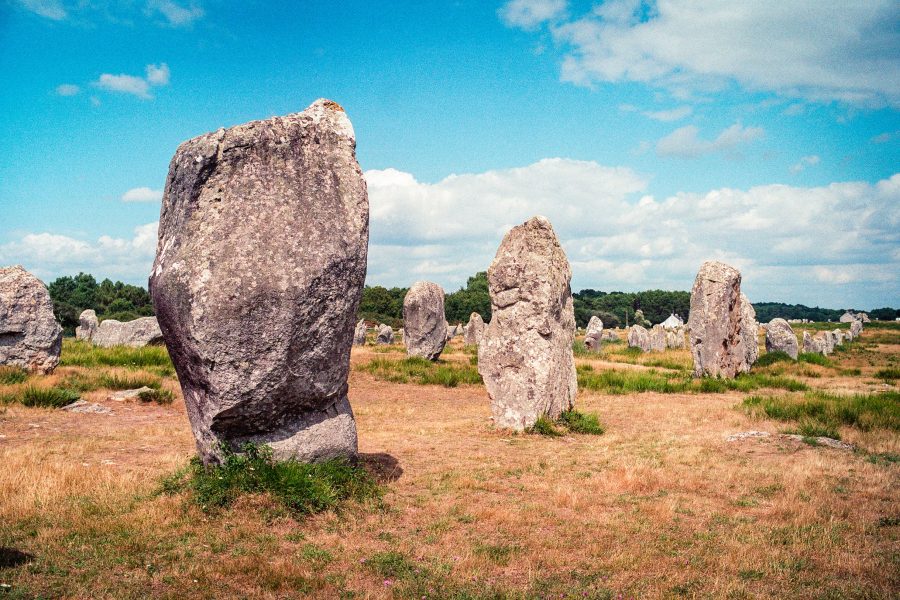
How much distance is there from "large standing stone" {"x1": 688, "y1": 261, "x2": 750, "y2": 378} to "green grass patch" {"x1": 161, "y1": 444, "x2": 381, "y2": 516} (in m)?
14.4

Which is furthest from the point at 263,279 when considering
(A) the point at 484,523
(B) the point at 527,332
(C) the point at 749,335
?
(C) the point at 749,335

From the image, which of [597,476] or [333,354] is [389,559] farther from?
[597,476]

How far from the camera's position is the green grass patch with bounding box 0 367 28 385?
42.2 ft

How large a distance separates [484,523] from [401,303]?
2966 inches

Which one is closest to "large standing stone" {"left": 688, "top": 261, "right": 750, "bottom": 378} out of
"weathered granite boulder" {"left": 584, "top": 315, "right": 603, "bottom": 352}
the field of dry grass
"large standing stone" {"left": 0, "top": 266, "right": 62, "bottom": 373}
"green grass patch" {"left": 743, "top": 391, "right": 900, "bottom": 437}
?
"green grass patch" {"left": 743, "top": 391, "right": 900, "bottom": 437}

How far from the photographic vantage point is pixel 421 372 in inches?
747

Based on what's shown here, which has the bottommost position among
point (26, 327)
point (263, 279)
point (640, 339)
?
point (640, 339)

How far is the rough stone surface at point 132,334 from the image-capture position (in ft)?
77.3

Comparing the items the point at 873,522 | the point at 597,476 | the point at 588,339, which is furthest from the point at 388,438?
the point at 588,339

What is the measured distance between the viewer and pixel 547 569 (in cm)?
486

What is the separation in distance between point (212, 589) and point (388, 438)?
19.1ft

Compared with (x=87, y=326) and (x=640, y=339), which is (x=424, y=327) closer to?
(x=640, y=339)

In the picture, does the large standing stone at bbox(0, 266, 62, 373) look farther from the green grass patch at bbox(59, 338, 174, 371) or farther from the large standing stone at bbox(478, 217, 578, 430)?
the large standing stone at bbox(478, 217, 578, 430)

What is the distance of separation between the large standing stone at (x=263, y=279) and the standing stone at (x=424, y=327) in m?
17.3
